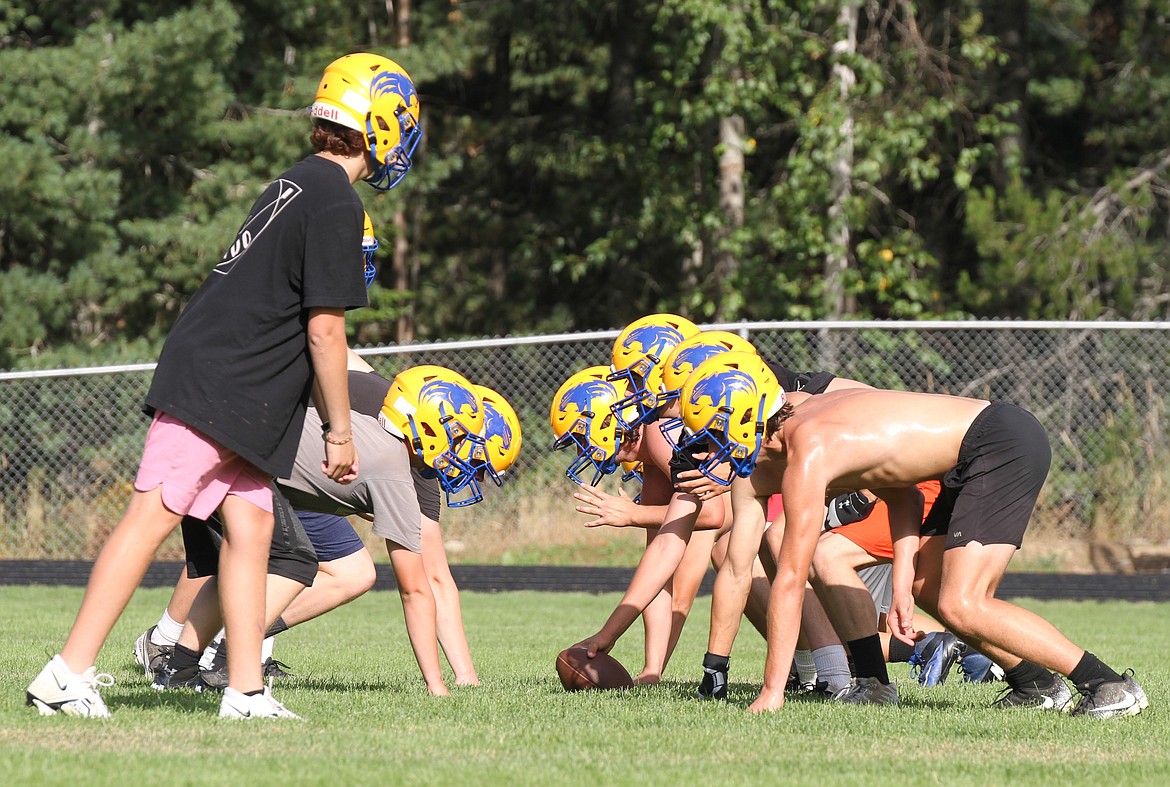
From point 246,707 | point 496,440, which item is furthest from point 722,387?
point 246,707

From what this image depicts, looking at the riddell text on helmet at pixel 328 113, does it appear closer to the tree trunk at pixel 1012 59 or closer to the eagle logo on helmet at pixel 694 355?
the eagle logo on helmet at pixel 694 355

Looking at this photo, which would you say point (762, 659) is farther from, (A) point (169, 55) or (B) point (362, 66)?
(A) point (169, 55)

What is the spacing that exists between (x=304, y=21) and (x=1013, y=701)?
19638 millimetres

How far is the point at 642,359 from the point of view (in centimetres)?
735

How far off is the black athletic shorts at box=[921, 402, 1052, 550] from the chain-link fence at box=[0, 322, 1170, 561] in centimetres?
939

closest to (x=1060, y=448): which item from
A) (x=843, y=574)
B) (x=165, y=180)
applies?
(x=843, y=574)

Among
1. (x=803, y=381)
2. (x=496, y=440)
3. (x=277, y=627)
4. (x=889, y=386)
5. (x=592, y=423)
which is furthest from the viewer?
(x=889, y=386)

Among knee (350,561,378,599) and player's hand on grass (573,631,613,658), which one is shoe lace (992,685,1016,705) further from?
knee (350,561,378,599)

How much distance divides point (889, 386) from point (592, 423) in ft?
30.5

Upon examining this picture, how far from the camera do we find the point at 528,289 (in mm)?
27734

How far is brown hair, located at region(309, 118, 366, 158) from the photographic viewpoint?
5.58m

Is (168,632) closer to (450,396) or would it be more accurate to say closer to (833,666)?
(450,396)

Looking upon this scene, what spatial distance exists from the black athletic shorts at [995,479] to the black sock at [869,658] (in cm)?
76

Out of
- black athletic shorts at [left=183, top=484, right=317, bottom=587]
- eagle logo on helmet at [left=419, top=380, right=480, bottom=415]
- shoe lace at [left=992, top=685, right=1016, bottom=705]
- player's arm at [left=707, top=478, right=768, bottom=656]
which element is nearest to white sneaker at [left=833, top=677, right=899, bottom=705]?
shoe lace at [left=992, top=685, right=1016, bottom=705]
